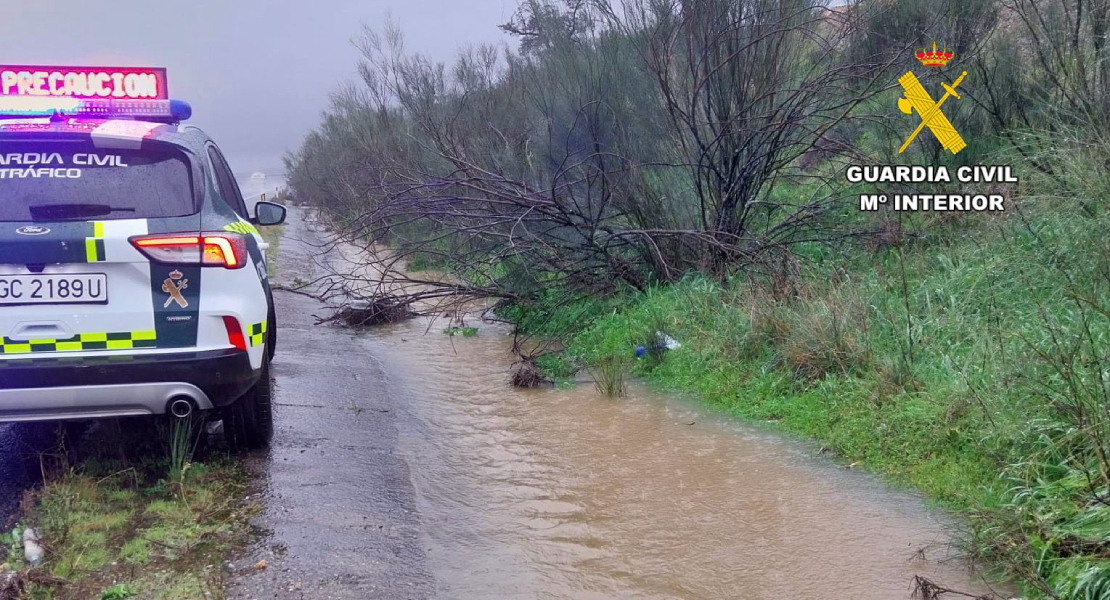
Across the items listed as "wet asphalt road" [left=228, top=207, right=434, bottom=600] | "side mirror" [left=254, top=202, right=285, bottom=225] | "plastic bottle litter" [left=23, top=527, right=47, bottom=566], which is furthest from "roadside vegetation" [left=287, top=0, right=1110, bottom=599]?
"plastic bottle litter" [left=23, top=527, right=47, bottom=566]

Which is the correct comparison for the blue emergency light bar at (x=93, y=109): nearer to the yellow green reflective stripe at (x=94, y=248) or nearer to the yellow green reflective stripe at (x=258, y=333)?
the yellow green reflective stripe at (x=94, y=248)

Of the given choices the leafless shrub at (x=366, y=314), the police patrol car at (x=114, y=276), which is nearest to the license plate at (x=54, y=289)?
the police patrol car at (x=114, y=276)

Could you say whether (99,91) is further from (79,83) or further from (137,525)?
(137,525)

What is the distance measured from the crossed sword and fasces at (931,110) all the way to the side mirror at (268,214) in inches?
270

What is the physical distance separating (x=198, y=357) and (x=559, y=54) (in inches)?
299

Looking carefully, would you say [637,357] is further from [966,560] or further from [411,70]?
[411,70]

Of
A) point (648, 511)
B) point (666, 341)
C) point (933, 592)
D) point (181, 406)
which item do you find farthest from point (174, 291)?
point (666, 341)

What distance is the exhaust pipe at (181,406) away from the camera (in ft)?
13.5

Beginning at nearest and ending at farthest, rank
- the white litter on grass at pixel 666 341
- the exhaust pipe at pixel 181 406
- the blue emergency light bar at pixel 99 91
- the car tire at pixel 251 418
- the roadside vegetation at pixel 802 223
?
the exhaust pipe at pixel 181 406
the blue emergency light bar at pixel 99 91
the car tire at pixel 251 418
the roadside vegetation at pixel 802 223
the white litter on grass at pixel 666 341

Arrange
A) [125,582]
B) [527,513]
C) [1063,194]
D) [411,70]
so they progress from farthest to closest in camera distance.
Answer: [411,70] → [1063,194] → [527,513] → [125,582]

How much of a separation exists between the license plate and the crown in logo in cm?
848

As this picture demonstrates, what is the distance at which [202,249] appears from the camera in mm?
4070

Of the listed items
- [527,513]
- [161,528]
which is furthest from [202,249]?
[527,513]

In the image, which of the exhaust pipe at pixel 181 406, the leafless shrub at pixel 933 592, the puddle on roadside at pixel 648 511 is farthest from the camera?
the exhaust pipe at pixel 181 406
